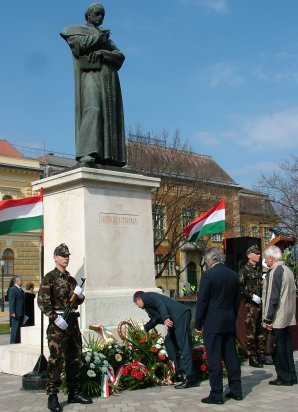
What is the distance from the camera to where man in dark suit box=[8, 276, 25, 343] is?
1248 cm

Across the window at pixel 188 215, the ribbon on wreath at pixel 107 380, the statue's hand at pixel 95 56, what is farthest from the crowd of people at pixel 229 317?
the window at pixel 188 215

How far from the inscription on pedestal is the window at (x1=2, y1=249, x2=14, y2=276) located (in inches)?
1472

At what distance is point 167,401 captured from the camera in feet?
20.9

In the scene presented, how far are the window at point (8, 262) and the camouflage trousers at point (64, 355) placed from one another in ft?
129

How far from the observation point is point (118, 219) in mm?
8930

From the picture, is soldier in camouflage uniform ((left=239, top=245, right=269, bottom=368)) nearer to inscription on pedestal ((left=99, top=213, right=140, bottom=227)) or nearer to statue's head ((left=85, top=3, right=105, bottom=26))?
inscription on pedestal ((left=99, top=213, right=140, bottom=227))

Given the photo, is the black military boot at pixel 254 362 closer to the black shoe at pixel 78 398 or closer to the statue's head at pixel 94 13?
the black shoe at pixel 78 398

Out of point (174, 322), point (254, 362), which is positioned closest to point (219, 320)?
point (174, 322)

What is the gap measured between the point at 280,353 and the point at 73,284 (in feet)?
9.75

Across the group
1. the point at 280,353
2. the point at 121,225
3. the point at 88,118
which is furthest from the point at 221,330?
the point at 88,118

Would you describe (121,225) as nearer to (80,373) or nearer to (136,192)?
(136,192)

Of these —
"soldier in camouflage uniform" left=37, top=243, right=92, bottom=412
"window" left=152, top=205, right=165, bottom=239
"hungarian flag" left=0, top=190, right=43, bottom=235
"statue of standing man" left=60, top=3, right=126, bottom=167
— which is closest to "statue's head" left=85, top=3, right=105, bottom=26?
"statue of standing man" left=60, top=3, right=126, bottom=167

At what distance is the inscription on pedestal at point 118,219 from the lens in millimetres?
8680

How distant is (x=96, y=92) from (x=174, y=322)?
415cm
